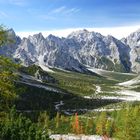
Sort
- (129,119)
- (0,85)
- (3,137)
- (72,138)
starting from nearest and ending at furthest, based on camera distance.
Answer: (0,85), (3,137), (129,119), (72,138)

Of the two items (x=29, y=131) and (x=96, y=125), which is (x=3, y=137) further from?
(x=96, y=125)

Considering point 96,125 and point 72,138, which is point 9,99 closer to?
point 72,138

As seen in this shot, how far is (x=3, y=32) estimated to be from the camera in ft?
102

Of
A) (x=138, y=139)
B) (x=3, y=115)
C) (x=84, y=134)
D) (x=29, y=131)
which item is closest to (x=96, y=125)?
(x=84, y=134)

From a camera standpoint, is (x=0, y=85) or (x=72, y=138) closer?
(x=0, y=85)

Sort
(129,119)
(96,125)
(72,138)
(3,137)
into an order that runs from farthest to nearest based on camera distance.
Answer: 1. (96,125)
2. (72,138)
3. (129,119)
4. (3,137)

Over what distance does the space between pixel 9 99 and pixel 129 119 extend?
60.7m

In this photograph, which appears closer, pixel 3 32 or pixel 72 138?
pixel 3 32

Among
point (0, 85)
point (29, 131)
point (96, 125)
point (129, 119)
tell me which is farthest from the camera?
point (96, 125)

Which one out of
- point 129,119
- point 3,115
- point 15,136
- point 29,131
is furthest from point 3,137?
point 129,119

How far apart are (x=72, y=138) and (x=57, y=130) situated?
55.5 feet

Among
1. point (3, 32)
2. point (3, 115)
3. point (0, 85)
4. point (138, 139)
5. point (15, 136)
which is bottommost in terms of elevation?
point (138, 139)

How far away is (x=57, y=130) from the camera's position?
19538 cm

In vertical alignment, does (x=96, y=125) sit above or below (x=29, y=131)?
below
